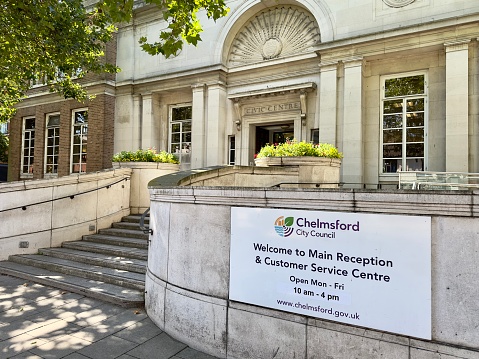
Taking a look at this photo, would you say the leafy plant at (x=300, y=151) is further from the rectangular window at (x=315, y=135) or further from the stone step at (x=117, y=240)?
the rectangular window at (x=315, y=135)

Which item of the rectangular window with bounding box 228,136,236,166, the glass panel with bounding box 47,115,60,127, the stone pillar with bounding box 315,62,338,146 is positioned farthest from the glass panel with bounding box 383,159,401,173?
the glass panel with bounding box 47,115,60,127

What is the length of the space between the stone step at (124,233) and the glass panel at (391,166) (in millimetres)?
7648

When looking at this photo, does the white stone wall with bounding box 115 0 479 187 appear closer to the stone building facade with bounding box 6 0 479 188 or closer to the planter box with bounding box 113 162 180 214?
the stone building facade with bounding box 6 0 479 188

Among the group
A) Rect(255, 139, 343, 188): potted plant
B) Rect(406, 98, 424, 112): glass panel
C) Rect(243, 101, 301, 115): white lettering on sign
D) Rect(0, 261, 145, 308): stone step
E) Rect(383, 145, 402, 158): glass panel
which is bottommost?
Rect(0, 261, 145, 308): stone step

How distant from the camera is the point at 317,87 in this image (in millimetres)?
11914

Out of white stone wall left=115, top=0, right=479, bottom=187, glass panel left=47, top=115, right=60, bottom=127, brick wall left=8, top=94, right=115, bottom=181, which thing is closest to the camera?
white stone wall left=115, top=0, right=479, bottom=187

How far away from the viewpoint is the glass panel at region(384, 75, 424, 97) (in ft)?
35.0

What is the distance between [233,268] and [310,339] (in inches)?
39.1

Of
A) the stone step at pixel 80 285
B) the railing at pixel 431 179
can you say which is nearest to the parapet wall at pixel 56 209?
the stone step at pixel 80 285

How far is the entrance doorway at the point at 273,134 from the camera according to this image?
1402 centimetres

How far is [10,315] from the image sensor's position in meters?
4.73

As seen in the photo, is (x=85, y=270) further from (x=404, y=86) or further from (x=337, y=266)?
(x=404, y=86)

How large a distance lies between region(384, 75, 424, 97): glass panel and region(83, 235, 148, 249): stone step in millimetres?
8784

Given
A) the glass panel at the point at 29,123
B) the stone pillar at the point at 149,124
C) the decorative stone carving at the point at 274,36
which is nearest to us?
the decorative stone carving at the point at 274,36
